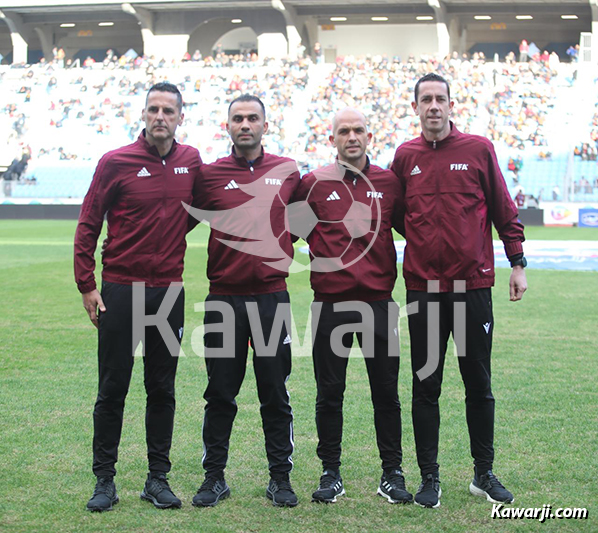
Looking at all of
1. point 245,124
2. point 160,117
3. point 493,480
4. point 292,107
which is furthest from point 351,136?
point 292,107

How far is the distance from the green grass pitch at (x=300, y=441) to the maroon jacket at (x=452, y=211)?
1227 millimetres

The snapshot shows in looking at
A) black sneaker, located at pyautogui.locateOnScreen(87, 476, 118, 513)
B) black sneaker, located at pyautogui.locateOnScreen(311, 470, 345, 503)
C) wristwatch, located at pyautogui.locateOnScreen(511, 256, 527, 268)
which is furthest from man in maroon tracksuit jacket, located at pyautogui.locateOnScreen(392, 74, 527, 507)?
black sneaker, located at pyautogui.locateOnScreen(87, 476, 118, 513)

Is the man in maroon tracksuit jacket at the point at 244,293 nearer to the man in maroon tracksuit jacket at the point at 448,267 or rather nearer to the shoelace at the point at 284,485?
the shoelace at the point at 284,485

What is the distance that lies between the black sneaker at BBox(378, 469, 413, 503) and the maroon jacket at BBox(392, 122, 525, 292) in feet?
3.46

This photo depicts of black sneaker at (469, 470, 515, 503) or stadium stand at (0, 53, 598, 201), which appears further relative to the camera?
stadium stand at (0, 53, 598, 201)

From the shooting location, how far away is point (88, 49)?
48.1 m

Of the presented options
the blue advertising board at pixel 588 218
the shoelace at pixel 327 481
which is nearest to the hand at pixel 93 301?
the shoelace at pixel 327 481

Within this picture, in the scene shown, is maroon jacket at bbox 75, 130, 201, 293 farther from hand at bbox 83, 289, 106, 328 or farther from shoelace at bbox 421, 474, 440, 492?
shoelace at bbox 421, 474, 440, 492

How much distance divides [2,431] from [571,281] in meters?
10.8

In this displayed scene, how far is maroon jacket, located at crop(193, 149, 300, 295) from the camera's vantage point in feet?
15.0

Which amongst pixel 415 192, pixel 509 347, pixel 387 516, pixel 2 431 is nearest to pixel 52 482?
pixel 2 431

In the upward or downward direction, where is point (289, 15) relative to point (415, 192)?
upward

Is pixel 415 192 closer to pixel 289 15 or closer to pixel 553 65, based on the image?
pixel 553 65

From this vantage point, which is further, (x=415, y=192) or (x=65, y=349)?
(x=65, y=349)
